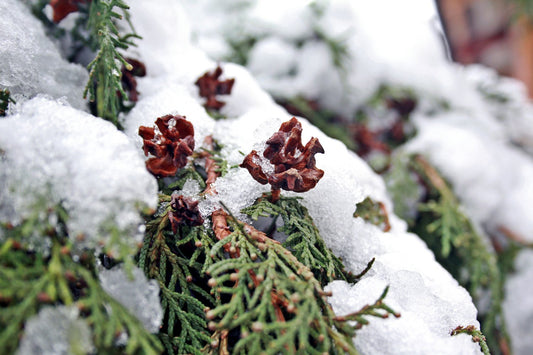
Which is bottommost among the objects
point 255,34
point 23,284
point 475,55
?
point 475,55

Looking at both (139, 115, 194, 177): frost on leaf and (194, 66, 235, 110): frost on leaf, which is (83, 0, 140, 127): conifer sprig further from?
(194, 66, 235, 110): frost on leaf

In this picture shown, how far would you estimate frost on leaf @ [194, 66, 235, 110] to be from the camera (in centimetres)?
100

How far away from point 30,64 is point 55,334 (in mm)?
609

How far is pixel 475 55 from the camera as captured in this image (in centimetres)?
387

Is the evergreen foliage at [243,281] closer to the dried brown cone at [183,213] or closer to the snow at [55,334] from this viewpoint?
the dried brown cone at [183,213]

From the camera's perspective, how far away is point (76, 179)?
55 centimetres

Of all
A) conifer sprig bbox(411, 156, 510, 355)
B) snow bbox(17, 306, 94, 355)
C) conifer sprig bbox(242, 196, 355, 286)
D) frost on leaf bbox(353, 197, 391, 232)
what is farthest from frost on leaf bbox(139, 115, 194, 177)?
conifer sprig bbox(411, 156, 510, 355)

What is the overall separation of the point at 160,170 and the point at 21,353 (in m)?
0.37

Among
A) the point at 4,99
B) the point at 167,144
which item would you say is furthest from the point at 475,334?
the point at 4,99

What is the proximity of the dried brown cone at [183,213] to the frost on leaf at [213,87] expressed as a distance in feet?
1.27

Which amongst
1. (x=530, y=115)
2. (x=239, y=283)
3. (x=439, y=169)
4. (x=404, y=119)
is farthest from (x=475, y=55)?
(x=239, y=283)

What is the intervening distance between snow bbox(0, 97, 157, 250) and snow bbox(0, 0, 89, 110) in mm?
199

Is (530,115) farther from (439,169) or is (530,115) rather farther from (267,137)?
(267,137)

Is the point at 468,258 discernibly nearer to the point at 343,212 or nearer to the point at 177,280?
the point at 343,212
